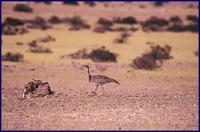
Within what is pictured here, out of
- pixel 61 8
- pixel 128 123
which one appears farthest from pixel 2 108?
pixel 61 8

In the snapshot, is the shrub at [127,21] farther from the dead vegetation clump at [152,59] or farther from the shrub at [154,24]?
the dead vegetation clump at [152,59]

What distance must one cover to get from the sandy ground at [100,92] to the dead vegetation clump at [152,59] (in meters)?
0.35

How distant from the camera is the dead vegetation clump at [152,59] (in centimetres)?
2445

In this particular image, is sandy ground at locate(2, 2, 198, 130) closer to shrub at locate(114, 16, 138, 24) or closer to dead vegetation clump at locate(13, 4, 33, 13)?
shrub at locate(114, 16, 138, 24)

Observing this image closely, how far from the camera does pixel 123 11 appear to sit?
6575cm

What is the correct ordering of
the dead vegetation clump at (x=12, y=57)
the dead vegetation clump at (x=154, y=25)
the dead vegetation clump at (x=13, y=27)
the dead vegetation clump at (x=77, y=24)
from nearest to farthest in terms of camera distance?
the dead vegetation clump at (x=12, y=57) → the dead vegetation clump at (x=13, y=27) → the dead vegetation clump at (x=77, y=24) → the dead vegetation clump at (x=154, y=25)

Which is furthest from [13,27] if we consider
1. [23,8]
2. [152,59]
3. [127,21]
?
[152,59]

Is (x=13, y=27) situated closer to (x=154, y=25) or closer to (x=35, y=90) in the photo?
(x=154, y=25)

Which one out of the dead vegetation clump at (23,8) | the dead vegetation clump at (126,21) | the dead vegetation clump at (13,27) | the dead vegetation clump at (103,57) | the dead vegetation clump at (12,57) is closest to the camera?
the dead vegetation clump at (12,57)

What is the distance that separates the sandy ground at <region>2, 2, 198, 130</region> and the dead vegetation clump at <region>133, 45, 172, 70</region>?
0.35m

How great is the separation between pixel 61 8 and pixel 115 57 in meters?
38.1

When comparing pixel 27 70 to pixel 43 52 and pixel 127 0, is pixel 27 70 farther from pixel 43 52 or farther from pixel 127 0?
pixel 127 0

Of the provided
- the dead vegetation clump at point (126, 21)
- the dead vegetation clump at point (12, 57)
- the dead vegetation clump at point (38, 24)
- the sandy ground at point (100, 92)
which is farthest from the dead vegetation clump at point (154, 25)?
the dead vegetation clump at point (12, 57)

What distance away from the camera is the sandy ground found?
1245 cm
